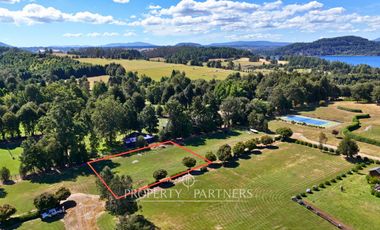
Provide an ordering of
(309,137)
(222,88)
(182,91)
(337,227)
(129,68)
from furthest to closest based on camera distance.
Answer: (129,68)
(222,88)
(182,91)
(309,137)
(337,227)

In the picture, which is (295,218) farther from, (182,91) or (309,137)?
(182,91)

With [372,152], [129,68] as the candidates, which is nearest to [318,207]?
[372,152]

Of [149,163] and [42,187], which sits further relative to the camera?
[149,163]

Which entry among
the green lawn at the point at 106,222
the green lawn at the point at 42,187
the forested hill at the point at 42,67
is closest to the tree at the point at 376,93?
the green lawn at the point at 42,187

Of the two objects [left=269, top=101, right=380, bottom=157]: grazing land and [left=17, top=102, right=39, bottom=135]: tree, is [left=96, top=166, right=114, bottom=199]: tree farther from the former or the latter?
[left=269, top=101, right=380, bottom=157]: grazing land

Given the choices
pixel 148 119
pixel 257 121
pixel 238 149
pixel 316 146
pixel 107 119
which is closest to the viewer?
pixel 238 149

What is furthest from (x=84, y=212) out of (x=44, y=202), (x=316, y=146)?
(x=316, y=146)

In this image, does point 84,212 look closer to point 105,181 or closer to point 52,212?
point 52,212
